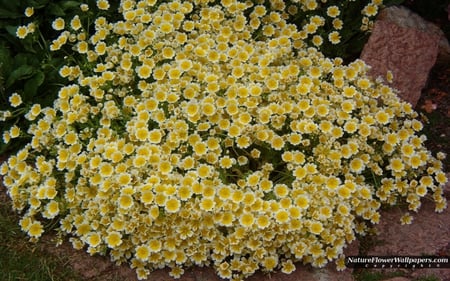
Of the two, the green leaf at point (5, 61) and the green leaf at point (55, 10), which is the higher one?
the green leaf at point (55, 10)

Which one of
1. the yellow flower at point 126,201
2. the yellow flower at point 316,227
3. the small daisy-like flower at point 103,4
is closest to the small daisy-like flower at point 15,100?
the small daisy-like flower at point 103,4

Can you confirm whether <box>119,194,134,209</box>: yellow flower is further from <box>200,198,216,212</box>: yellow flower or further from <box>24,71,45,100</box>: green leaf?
<box>24,71,45,100</box>: green leaf

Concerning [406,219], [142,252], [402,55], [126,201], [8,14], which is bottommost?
[142,252]

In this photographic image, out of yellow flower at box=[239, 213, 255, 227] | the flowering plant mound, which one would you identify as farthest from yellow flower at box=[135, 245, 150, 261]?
yellow flower at box=[239, 213, 255, 227]

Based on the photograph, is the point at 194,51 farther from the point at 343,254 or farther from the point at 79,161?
the point at 343,254

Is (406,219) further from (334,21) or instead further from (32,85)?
(32,85)

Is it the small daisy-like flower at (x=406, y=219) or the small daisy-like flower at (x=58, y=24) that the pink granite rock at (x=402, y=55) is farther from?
the small daisy-like flower at (x=58, y=24)

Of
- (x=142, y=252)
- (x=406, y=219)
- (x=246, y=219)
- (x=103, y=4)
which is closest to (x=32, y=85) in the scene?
(x=103, y=4)
